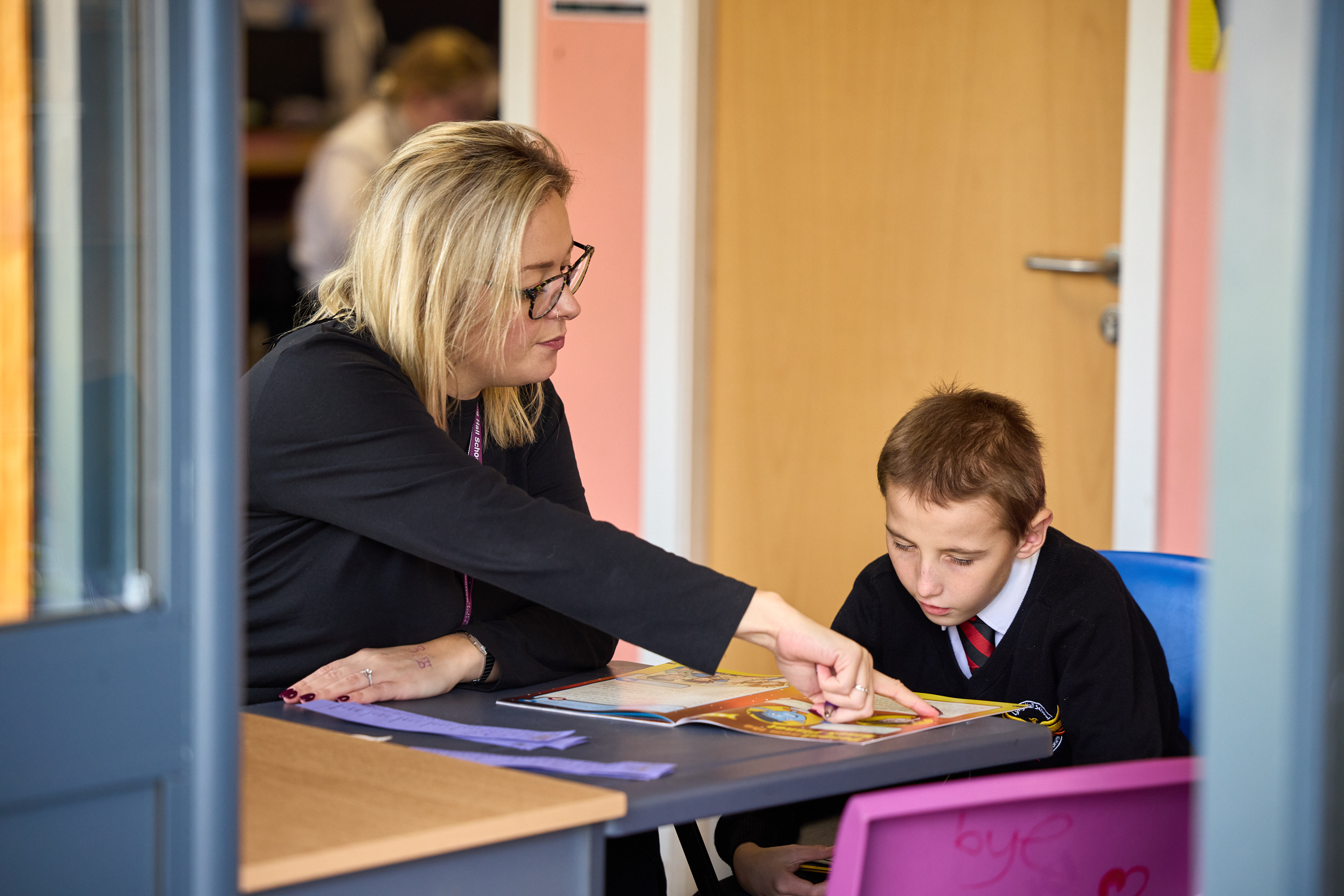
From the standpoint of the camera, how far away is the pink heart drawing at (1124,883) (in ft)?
4.05

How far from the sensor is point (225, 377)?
906 millimetres

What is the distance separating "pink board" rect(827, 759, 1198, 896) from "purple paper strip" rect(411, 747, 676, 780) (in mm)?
168

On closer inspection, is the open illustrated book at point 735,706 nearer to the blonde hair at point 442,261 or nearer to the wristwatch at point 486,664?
the wristwatch at point 486,664

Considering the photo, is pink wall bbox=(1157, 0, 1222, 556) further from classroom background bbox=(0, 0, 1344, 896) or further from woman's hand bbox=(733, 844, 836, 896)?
woman's hand bbox=(733, 844, 836, 896)

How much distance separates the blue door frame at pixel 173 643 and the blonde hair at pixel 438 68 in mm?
3605

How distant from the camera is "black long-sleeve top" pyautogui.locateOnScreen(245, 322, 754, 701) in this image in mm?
1343

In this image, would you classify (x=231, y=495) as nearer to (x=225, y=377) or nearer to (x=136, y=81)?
(x=225, y=377)

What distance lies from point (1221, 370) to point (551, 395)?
1273 mm

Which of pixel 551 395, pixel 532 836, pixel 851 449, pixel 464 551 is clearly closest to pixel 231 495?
pixel 532 836

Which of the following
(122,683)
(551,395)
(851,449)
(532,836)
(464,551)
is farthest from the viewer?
(851,449)

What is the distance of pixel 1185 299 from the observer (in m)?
2.68

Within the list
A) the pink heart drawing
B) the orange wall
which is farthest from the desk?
the orange wall

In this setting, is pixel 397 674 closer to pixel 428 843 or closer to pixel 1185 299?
pixel 428 843

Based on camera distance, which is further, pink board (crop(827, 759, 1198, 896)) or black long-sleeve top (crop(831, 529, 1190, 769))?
black long-sleeve top (crop(831, 529, 1190, 769))
